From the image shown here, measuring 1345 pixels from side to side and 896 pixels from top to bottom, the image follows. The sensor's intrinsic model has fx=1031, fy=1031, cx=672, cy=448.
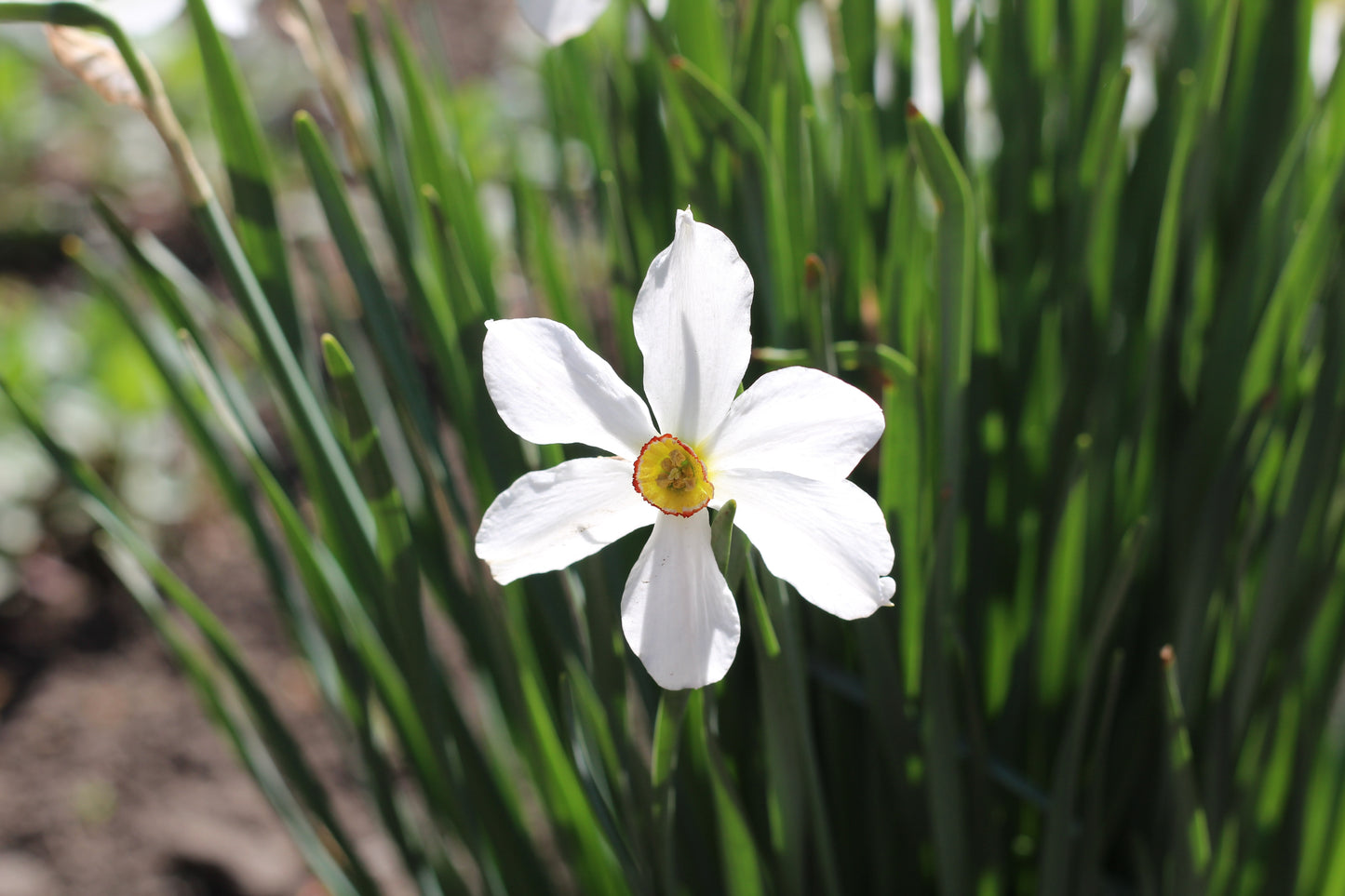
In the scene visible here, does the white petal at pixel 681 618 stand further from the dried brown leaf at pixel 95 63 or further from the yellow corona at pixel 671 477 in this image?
the dried brown leaf at pixel 95 63

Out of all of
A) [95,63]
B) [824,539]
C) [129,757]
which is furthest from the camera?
[129,757]

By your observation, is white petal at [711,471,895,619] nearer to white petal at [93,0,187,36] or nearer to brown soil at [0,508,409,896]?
white petal at [93,0,187,36]

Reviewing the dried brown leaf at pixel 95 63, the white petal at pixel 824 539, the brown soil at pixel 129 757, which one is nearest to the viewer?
the white petal at pixel 824 539

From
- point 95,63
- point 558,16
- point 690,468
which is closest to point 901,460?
point 690,468

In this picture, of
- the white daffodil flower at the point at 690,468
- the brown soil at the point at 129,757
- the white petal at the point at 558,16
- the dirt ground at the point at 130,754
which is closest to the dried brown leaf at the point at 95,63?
the white petal at the point at 558,16

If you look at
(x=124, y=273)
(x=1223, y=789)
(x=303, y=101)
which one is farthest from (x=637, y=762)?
(x=303, y=101)

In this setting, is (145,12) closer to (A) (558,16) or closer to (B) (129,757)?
(A) (558,16)
